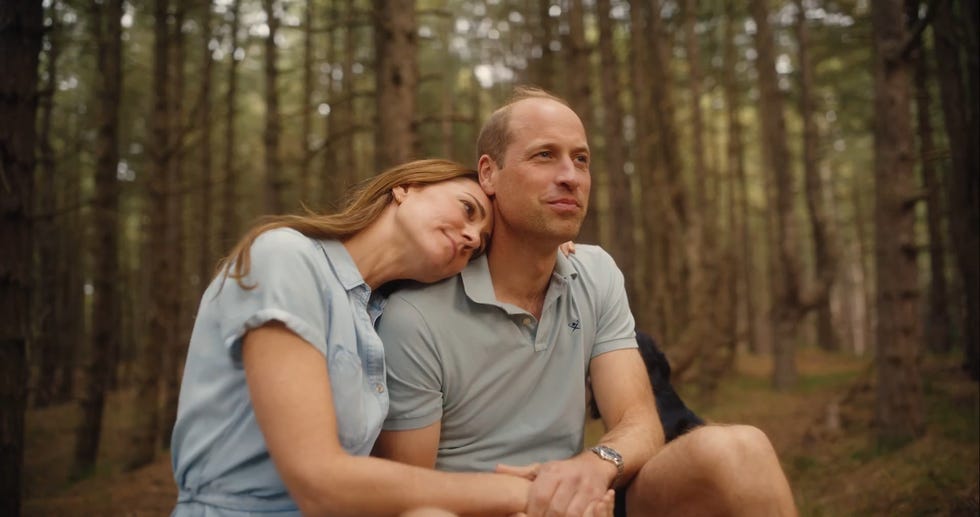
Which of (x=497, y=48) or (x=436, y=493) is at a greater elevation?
(x=497, y=48)

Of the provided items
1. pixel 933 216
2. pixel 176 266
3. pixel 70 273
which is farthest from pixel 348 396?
pixel 70 273

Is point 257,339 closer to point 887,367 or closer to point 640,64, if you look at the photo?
point 887,367

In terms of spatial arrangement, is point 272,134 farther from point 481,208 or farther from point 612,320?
point 612,320

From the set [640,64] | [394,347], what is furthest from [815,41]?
[394,347]

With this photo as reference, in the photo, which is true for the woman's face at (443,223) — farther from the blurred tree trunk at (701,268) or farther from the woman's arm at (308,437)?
the blurred tree trunk at (701,268)

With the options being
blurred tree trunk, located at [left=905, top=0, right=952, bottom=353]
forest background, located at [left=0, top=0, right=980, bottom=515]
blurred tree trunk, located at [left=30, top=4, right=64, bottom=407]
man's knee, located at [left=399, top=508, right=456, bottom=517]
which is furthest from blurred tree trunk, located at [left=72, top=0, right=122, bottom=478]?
blurred tree trunk, located at [left=905, top=0, right=952, bottom=353]

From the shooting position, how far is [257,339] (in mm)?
1943

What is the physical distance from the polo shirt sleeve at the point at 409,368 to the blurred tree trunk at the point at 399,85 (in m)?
2.83

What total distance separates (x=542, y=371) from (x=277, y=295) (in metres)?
1.18

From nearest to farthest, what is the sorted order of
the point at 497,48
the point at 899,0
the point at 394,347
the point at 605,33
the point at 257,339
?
the point at 257,339 < the point at 394,347 < the point at 899,0 < the point at 605,33 < the point at 497,48

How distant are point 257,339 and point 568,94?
31.8 feet

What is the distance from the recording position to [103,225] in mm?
8336

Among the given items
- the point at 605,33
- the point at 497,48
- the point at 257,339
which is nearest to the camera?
the point at 257,339

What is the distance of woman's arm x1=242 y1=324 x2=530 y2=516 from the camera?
1.90m
